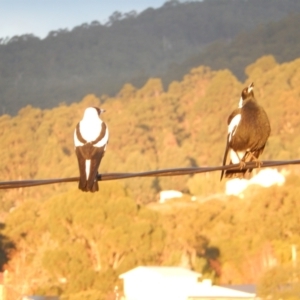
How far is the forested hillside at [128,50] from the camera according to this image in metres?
105

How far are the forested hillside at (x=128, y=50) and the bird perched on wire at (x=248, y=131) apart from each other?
8968 cm

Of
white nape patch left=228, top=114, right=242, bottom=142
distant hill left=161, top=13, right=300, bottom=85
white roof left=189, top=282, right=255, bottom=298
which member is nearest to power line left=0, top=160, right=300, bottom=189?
white nape patch left=228, top=114, right=242, bottom=142

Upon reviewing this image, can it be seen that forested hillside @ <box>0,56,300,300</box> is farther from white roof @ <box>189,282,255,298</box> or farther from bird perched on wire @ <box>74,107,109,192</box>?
bird perched on wire @ <box>74,107,109,192</box>

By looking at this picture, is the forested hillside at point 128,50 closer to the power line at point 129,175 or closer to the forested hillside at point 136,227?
the forested hillside at point 136,227

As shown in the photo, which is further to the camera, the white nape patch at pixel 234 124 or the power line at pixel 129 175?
the white nape patch at pixel 234 124

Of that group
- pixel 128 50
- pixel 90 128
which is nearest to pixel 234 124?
pixel 90 128

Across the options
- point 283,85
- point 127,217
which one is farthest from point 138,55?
point 127,217

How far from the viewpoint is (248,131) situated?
6812 millimetres

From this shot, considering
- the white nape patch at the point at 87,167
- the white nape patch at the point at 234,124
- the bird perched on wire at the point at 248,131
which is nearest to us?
the white nape patch at the point at 87,167

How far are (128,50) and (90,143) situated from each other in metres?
115

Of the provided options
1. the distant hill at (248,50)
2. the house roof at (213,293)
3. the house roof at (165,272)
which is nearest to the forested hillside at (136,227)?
the house roof at (213,293)

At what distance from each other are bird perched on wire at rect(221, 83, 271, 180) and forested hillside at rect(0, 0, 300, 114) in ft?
294

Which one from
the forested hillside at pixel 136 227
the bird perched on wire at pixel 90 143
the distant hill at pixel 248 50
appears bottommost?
the bird perched on wire at pixel 90 143

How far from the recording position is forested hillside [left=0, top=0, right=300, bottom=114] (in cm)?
10488
